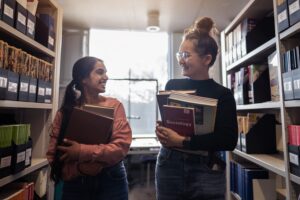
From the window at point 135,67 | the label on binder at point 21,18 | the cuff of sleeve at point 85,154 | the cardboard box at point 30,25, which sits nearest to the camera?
the cuff of sleeve at point 85,154

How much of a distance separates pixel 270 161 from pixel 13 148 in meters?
1.46

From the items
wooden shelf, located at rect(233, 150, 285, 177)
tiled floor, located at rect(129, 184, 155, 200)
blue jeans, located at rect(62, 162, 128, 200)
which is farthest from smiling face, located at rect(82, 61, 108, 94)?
tiled floor, located at rect(129, 184, 155, 200)

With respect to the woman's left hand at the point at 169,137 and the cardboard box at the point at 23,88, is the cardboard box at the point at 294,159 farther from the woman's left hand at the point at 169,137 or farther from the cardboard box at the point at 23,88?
the cardboard box at the point at 23,88

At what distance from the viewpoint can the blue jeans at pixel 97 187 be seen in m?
1.12

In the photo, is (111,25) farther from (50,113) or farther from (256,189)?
(256,189)

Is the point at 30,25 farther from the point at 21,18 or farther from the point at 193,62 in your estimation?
the point at 193,62

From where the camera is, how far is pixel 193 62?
3.45ft

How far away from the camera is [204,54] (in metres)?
1.05

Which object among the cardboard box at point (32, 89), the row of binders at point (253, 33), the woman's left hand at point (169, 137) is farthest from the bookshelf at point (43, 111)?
the row of binders at point (253, 33)

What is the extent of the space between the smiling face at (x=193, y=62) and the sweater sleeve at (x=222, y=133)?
0.16m

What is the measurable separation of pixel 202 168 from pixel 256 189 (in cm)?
89

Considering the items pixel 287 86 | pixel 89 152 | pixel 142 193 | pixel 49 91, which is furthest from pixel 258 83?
pixel 142 193

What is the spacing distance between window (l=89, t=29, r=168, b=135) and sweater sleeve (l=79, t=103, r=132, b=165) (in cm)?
230

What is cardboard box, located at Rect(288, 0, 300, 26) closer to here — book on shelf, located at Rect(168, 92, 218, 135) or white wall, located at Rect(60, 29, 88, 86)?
book on shelf, located at Rect(168, 92, 218, 135)
